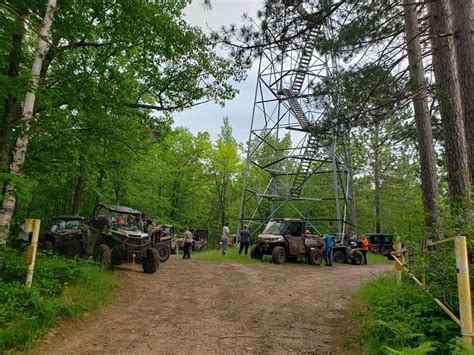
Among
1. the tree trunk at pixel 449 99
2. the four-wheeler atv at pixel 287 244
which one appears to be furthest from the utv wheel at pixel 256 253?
the tree trunk at pixel 449 99

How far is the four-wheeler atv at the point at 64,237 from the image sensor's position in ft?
39.8

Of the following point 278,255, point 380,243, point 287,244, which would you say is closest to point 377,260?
point 380,243

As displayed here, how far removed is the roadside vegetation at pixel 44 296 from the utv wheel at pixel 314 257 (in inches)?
372

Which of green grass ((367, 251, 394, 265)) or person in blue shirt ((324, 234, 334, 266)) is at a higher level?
person in blue shirt ((324, 234, 334, 266))

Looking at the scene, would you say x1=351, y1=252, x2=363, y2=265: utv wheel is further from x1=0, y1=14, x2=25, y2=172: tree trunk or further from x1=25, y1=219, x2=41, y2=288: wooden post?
x1=0, y1=14, x2=25, y2=172: tree trunk

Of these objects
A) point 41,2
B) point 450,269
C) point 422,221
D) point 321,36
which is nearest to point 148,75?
point 41,2

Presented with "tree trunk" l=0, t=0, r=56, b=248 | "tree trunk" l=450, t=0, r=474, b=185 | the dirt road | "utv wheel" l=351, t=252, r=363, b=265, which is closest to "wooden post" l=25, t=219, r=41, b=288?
"tree trunk" l=0, t=0, r=56, b=248

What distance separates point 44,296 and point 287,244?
10674mm

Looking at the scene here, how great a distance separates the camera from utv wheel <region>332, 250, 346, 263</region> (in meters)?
18.2

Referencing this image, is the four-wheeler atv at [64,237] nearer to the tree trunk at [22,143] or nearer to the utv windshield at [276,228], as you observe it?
the tree trunk at [22,143]

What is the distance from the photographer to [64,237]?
13867 millimetres

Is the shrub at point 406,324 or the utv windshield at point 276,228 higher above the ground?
the utv windshield at point 276,228

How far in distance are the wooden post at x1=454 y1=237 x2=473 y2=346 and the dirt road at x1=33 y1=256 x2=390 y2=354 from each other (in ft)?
5.46

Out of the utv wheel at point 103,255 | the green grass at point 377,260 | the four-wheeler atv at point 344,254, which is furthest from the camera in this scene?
the green grass at point 377,260
